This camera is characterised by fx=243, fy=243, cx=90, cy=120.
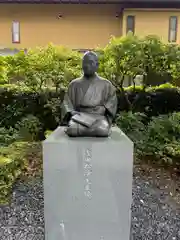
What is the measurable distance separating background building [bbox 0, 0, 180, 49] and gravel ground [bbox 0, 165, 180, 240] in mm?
10040

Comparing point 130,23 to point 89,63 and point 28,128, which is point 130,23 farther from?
point 89,63

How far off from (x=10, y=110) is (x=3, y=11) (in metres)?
7.54

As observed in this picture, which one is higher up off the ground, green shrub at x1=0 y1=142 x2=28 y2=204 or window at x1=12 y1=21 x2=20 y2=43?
window at x1=12 y1=21 x2=20 y2=43

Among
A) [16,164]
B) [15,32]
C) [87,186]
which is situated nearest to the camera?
[87,186]

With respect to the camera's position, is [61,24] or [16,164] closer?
[16,164]

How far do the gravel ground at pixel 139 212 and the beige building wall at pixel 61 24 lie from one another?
33.4ft

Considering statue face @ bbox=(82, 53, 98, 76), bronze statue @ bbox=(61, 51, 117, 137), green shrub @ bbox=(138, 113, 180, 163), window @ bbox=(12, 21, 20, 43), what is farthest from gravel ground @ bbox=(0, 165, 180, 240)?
window @ bbox=(12, 21, 20, 43)

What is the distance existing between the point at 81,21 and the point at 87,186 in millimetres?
11835

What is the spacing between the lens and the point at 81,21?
1286 centimetres

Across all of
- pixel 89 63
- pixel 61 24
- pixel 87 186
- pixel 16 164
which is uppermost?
pixel 61 24

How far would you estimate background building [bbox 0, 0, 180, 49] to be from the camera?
12.5 m

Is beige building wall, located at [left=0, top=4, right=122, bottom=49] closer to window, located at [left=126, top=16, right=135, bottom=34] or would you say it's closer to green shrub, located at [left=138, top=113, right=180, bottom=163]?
window, located at [left=126, top=16, right=135, bottom=34]

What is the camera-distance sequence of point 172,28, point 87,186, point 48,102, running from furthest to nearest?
point 172,28
point 48,102
point 87,186

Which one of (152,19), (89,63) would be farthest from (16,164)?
(152,19)
